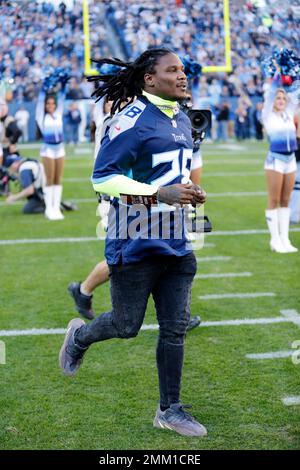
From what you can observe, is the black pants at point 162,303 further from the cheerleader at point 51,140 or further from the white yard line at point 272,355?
the cheerleader at point 51,140

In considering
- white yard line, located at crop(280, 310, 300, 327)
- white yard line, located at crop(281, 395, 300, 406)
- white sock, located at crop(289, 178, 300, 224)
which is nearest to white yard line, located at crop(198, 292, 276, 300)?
white yard line, located at crop(280, 310, 300, 327)

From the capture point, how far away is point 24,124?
22500 millimetres

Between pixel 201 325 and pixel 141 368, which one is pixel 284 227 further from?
pixel 141 368

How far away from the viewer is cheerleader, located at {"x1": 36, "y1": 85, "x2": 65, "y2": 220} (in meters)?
10.3

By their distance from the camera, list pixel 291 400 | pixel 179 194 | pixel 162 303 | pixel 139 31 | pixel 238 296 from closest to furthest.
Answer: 1. pixel 179 194
2. pixel 162 303
3. pixel 291 400
4. pixel 238 296
5. pixel 139 31

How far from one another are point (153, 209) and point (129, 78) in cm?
63

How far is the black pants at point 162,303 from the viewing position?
150 inches

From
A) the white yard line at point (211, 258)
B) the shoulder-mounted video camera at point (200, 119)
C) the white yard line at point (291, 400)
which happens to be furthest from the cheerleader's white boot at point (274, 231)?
the white yard line at point (291, 400)

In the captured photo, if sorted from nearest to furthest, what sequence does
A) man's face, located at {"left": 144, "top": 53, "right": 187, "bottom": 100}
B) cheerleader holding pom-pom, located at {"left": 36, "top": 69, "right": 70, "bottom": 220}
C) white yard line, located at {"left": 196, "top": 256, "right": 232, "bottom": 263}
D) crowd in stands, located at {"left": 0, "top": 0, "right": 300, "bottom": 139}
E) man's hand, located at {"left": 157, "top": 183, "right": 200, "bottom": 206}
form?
man's hand, located at {"left": 157, "top": 183, "right": 200, "bottom": 206} → man's face, located at {"left": 144, "top": 53, "right": 187, "bottom": 100} → white yard line, located at {"left": 196, "top": 256, "right": 232, "bottom": 263} → cheerleader holding pom-pom, located at {"left": 36, "top": 69, "right": 70, "bottom": 220} → crowd in stands, located at {"left": 0, "top": 0, "right": 300, "bottom": 139}

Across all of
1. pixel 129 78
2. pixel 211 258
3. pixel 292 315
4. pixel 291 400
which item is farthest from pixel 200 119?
pixel 211 258

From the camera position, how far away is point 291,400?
421 cm

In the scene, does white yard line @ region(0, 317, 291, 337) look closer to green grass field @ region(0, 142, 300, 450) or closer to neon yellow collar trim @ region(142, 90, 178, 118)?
green grass field @ region(0, 142, 300, 450)
